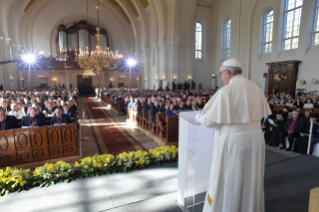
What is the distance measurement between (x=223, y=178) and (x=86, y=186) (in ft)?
7.32

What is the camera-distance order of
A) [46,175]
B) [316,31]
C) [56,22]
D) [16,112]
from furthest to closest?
[56,22] < [316,31] < [16,112] < [46,175]

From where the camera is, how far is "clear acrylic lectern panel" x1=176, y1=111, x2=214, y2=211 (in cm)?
233

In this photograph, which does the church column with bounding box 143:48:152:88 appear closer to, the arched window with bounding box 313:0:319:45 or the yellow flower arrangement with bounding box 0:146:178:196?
the arched window with bounding box 313:0:319:45

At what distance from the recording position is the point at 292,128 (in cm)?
561

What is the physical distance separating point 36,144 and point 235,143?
4.53 meters

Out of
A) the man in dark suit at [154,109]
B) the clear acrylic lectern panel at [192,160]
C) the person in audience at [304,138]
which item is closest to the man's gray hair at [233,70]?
the clear acrylic lectern panel at [192,160]

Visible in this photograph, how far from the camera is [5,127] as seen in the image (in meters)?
4.93

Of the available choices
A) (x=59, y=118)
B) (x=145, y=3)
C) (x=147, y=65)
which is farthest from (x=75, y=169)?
(x=145, y=3)

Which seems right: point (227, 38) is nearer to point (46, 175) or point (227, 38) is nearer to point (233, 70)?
point (233, 70)

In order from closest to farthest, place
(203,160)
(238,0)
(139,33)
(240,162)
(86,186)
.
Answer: (240,162) < (203,160) < (86,186) < (238,0) < (139,33)

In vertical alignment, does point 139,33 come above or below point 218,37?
above

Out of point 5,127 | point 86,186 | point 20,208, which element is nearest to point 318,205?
point 86,186

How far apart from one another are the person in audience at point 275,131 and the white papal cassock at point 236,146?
4.77 m

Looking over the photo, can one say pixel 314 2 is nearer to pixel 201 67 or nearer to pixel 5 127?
pixel 201 67
